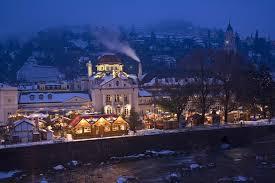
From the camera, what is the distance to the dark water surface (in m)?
30.7

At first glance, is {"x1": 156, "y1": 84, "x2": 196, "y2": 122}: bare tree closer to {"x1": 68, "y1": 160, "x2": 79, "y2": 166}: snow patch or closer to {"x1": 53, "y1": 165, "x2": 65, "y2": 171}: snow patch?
{"x1": 68, "y1": 160, "x2": 79, "y2": 166}: snow patch

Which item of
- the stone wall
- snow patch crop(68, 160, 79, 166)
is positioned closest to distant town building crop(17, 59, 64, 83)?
the stone wall

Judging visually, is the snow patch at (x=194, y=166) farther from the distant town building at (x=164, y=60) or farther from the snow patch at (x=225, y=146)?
the distant town building at (x=164, y=60)

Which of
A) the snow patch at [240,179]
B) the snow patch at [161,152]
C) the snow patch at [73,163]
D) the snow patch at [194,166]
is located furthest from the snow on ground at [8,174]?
the snow patch at [240,179]

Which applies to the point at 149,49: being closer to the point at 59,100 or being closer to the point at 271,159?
the point at 59,100

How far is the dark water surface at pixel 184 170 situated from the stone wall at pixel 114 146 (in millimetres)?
1890

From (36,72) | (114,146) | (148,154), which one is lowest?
(148,154)

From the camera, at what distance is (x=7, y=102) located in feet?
Result: 172

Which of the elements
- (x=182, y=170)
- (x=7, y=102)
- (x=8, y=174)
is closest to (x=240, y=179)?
(x=182, y=170)

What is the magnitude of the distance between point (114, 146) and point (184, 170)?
8.44m

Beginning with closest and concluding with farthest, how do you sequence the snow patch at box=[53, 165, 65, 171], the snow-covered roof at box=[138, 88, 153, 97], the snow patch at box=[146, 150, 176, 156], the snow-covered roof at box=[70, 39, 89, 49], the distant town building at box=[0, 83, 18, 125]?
1. the snow patch at box=[53, 165, 65, 171]
2. the snow patch at box=[146, 150, 176, 156]
3. the distant town building at box=[0, 83, 18, 125]
4. the snow-covered roof at box=[138, 88, 153, 97]
5. the snow-covered roof at box=[70, 39, 89, 49]

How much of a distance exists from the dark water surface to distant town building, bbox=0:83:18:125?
63.0 ft

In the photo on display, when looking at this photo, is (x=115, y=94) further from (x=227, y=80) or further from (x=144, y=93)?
(x=227, y=80)

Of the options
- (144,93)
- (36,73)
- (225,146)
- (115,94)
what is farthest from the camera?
(36,73)
